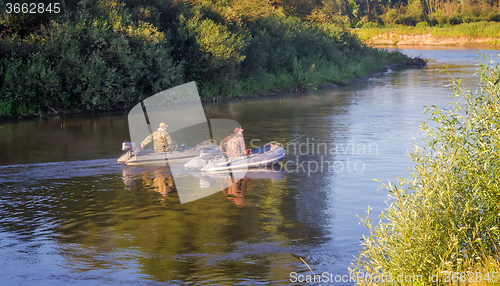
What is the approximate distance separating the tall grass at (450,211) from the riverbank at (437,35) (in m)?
59.4

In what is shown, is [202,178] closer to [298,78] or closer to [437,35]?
[298,78]

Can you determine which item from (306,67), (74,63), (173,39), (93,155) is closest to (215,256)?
(93,155)

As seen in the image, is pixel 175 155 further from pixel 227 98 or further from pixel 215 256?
pixel 227 98

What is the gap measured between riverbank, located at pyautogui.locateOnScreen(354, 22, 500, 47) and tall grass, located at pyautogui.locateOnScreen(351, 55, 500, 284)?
2337 inches

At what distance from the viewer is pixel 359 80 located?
37062 mm

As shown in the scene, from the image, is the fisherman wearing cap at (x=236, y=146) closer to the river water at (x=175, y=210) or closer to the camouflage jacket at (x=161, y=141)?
the river water at (x=175, y=210)

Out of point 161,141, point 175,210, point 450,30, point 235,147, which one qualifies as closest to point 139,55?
point 161,141

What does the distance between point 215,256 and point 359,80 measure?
99.7ft

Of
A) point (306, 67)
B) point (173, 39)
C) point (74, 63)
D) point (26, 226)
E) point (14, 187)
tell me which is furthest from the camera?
point (306, 67)

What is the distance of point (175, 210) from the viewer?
11.0 m

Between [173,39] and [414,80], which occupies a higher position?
[173,39]

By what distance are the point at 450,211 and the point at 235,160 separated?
8609mm

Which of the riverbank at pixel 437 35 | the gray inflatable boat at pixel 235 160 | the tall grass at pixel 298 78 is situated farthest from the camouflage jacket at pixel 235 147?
the riverbank at pixel 437 35

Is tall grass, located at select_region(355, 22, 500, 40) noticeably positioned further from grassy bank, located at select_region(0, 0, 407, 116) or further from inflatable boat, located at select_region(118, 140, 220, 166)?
inflatable boat, located at select_region(118, 140, 220, 166)
